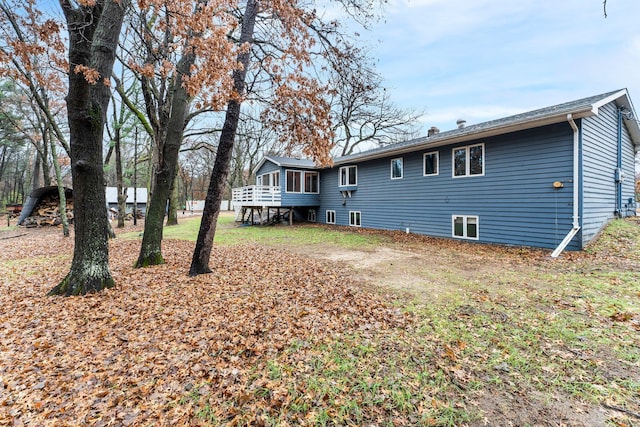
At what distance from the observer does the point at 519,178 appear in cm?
900

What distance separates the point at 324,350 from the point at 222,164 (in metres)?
A: 4.33

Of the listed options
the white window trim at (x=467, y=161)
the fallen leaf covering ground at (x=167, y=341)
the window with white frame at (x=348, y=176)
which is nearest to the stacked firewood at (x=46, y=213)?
the fallen leaf covering ground at (x=167, y=341)

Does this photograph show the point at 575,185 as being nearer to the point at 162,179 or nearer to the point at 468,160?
the point at 468,160

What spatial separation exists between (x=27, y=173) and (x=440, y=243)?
46.5 meters

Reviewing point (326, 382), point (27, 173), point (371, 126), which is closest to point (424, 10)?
point (326, 382)

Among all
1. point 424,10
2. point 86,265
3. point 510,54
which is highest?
point 510,54

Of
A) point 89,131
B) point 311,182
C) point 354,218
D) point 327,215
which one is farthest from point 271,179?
point 89,131

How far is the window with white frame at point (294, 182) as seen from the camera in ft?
57.4

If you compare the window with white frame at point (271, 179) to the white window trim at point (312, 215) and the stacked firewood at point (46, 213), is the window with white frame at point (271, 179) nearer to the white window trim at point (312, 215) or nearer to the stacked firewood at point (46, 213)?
the white window trim at point (312, 215)

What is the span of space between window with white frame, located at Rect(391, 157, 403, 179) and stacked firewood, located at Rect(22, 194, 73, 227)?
19.2 m

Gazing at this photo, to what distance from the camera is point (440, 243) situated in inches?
406

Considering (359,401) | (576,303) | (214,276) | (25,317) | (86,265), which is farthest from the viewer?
(214,276)

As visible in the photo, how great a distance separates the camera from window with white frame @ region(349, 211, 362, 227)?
15930 millimetres

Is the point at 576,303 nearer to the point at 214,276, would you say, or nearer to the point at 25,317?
the point at 214,276
